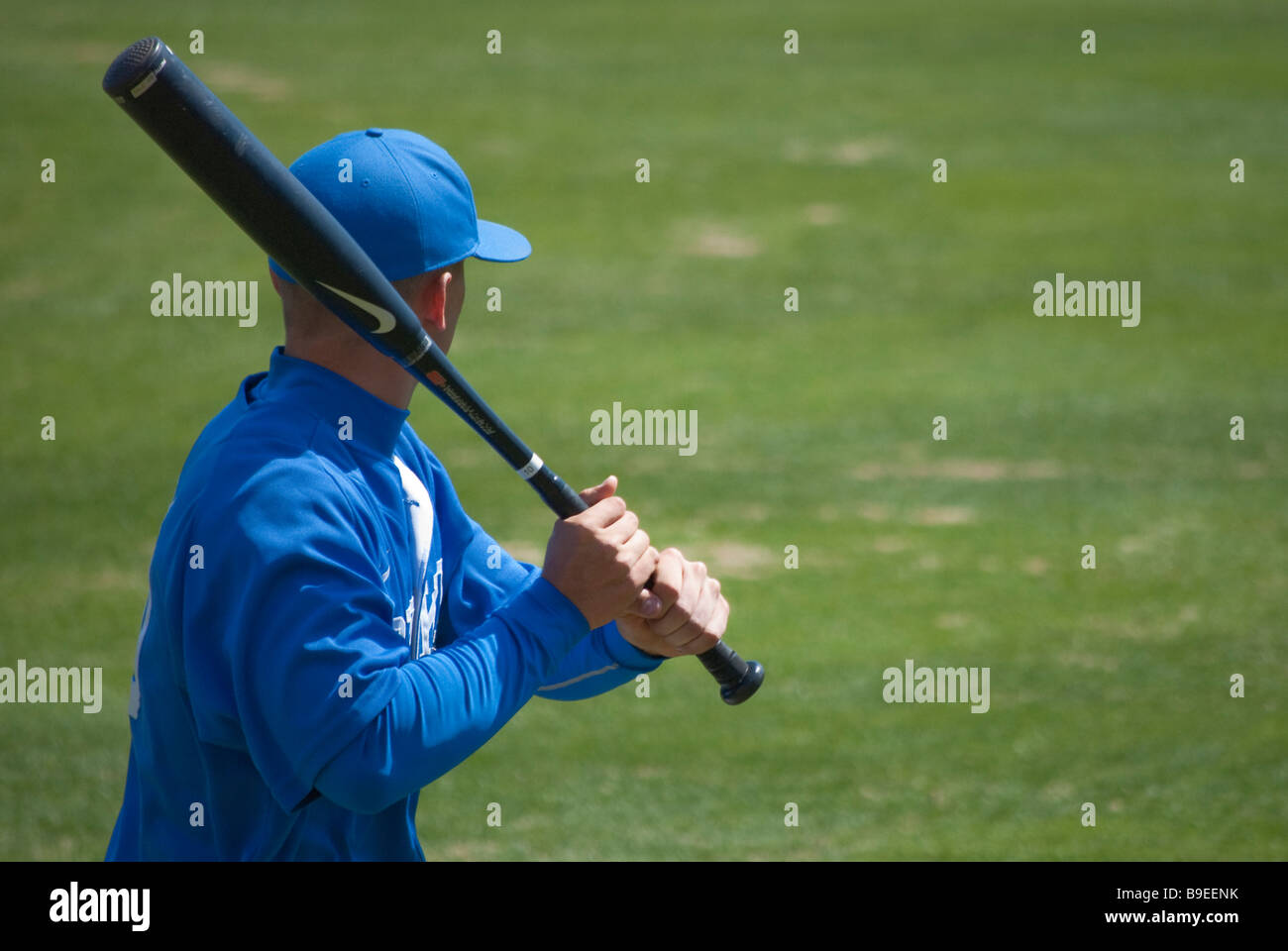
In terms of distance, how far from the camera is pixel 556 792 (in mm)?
6637

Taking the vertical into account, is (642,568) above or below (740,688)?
above

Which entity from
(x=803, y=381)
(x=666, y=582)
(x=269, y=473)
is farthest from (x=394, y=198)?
(x=803, y=381)

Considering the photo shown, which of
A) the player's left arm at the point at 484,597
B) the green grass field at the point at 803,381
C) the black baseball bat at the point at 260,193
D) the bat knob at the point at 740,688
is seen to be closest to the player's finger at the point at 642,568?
the player's left arm at the point at 484,597

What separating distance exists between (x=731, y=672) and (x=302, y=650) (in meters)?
1.32

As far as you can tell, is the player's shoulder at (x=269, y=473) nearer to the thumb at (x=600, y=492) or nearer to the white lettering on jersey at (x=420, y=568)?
the white lettering on jersey at (x=420, y=568)

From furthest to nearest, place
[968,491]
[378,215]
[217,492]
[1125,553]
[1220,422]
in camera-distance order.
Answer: [1220,422] → [968,491] → [1125,553] → [378,215] → [217,492]

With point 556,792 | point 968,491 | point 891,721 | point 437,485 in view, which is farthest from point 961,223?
point 437,485

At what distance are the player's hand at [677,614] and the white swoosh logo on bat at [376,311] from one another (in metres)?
0.74

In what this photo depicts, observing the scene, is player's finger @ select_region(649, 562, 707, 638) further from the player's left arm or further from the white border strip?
the white border strip

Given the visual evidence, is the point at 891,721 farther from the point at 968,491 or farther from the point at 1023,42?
the point at 1023,42

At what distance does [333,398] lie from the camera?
112 inches

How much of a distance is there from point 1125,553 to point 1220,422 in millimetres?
3029

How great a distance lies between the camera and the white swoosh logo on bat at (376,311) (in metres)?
2.74

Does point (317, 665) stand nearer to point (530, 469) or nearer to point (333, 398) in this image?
point (333, 398)
